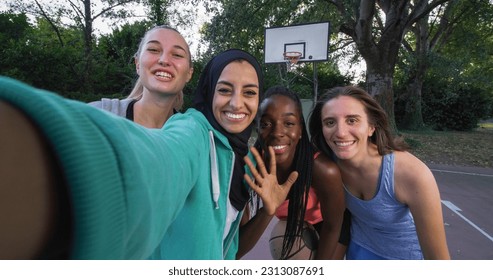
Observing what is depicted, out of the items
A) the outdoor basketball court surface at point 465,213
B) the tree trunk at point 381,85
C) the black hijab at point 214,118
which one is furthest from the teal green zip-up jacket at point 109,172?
the tree trunk at point 381,85

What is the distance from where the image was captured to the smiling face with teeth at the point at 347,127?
5.53 ft

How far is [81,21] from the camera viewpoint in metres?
11.3

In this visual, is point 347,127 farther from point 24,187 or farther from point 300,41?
point 300,41

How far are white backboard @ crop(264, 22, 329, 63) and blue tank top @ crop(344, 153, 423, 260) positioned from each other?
6047mm

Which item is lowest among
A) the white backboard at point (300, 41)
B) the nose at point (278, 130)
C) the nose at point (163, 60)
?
the nose at point (278, 130)

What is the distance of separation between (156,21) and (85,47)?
2.93 meters

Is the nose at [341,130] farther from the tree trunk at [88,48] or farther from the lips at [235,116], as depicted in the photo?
the tree trunk at [88,48]

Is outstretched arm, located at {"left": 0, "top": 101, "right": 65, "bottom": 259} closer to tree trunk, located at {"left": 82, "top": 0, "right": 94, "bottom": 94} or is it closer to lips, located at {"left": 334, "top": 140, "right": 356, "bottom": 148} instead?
lips, located at {"left": 334, "top": 140, "right": 356, "bottom": 148}

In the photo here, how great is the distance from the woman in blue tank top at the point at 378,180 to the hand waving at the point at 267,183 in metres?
0.40

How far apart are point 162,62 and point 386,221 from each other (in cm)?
161

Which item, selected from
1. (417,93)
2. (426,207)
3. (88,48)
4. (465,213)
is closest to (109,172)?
(426,207)

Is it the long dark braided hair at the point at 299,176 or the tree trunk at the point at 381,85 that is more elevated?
the tree trunk at the point at 381,85
